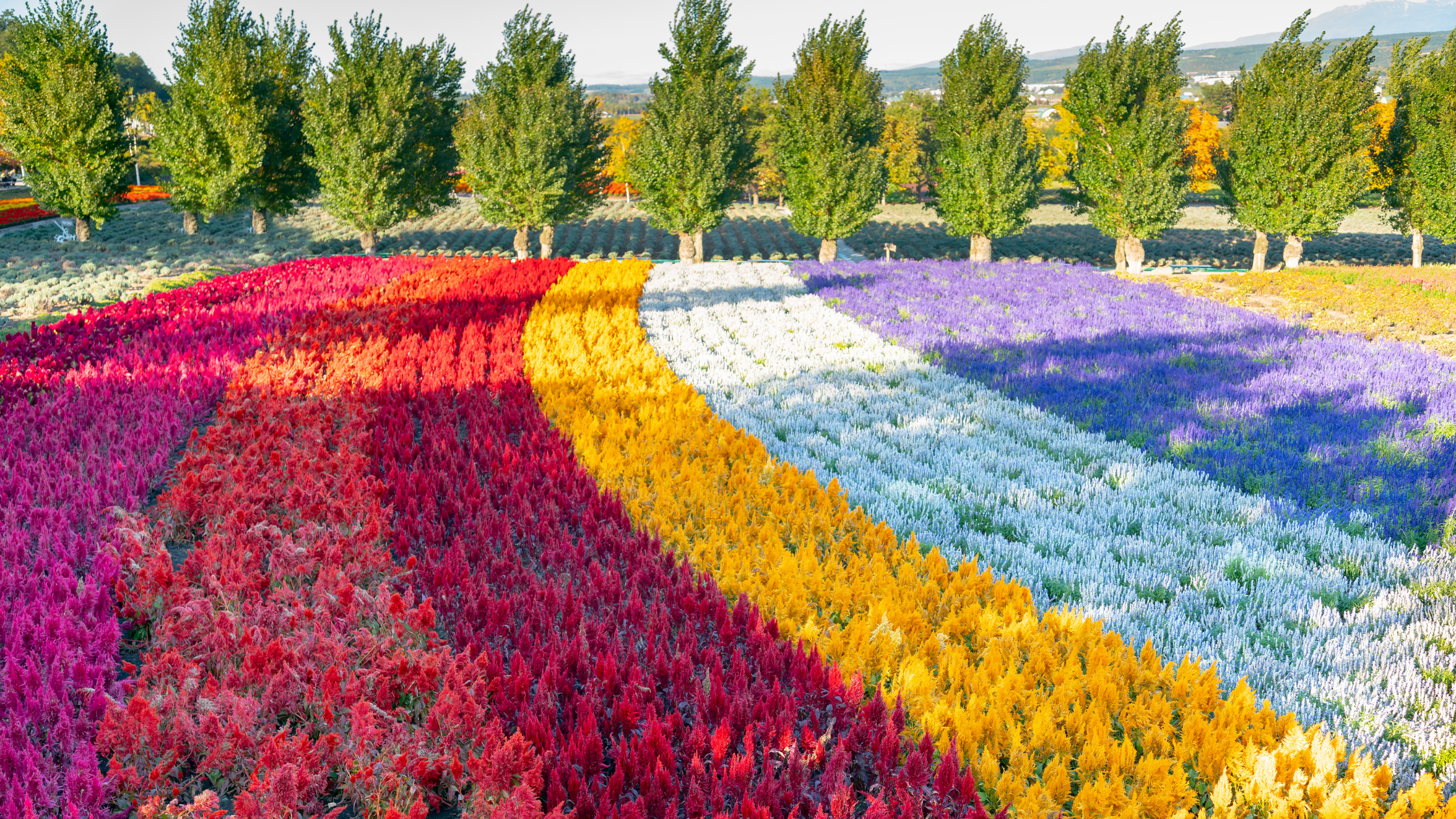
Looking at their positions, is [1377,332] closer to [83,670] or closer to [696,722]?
[696,722]

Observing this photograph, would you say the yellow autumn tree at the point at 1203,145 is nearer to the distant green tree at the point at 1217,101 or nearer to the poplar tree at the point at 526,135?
the distant green tree at the point at 1217,101

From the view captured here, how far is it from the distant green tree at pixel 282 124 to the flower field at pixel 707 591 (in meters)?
26.5

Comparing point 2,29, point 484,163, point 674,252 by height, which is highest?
point 2,29

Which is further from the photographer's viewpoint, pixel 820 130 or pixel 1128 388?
pixel 820 130

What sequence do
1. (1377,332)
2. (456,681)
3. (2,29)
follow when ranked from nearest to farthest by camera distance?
1. (456,681)
2. (1377,332)
3. (2,29)

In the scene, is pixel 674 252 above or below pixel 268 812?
above

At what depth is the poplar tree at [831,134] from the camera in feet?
96.3

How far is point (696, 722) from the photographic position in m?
2.92

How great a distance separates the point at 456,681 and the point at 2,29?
144 meters

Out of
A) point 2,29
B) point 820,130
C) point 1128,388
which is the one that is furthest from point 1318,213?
point 2,29

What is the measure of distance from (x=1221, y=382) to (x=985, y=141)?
2334 cm

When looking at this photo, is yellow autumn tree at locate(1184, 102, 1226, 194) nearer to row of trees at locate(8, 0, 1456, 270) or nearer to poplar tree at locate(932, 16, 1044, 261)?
row of trees at locate(8, 0, 1456, 270)

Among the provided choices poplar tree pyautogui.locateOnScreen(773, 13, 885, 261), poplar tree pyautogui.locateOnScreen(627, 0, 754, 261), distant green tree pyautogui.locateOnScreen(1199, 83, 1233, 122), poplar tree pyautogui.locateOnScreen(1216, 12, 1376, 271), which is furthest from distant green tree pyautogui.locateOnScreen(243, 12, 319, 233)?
distant green tree pyautogui.locateOnScreen(1199, 83, 1233, 122)

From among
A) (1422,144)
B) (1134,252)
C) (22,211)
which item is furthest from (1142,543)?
(22,211)
